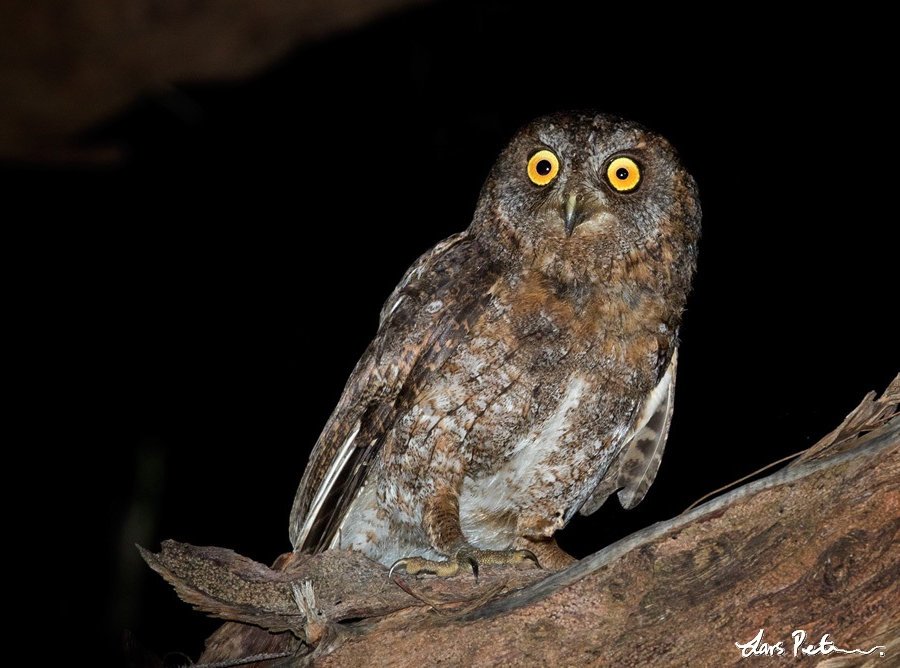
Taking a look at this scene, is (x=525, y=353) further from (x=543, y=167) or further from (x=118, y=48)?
(x=118, y=48)

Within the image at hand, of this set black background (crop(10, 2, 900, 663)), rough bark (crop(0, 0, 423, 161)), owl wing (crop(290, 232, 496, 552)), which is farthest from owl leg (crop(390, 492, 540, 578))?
black background (crop(10, 2, 900, 663))

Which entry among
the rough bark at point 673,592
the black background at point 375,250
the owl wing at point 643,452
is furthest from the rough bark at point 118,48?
the black background at point 375,250

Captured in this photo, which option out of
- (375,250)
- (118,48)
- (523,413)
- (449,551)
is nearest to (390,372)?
(523,413)

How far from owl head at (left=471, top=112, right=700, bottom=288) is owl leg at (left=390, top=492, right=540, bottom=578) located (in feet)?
2.15

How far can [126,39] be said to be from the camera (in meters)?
1.70

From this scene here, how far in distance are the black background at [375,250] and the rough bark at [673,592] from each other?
254 centimetres

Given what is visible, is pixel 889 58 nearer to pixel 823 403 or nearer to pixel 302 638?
pixel 823 403

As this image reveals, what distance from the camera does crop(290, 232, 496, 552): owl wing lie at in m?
2.19

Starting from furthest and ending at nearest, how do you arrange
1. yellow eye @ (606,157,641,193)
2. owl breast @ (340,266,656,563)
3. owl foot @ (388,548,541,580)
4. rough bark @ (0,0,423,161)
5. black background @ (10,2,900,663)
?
black background @ (10,2,900,663)
yellow eye @ (606,157,641,193)
owl breast @ (340,266,656,563)
owl foot @ (388,548,541,580)
rough bark @ (0,0,423,161)

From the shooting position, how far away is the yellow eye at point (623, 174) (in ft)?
7.44

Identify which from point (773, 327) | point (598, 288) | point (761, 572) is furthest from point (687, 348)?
point (761, 572)

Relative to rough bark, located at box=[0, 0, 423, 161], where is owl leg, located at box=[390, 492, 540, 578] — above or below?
below
